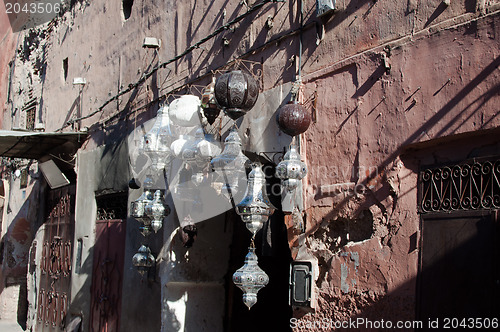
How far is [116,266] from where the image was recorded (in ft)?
24.7

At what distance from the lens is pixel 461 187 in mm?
3764

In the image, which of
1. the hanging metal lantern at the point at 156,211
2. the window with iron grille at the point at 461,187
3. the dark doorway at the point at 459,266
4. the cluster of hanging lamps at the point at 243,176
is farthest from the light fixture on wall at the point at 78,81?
the dark doorway at the point at 459,266

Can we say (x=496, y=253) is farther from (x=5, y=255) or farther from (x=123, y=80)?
(x=5, y=255)

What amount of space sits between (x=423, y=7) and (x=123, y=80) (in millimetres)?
5040

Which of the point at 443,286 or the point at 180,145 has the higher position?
the point at 180,145

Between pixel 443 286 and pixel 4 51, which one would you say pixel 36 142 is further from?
pixel 443 286

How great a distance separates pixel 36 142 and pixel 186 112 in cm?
431

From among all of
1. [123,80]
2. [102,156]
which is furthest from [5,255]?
[123,80]

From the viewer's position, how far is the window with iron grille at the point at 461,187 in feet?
11.8

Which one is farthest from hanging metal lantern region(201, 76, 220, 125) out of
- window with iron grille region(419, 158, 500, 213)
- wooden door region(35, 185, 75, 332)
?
wooden door region(35, 185, 75, 332)

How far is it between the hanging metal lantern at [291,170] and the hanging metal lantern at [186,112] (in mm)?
1348

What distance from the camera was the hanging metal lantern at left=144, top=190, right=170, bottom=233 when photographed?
5.66 metres

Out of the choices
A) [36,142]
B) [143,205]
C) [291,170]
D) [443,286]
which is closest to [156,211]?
[143,205]

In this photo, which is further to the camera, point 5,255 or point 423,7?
point 5,255
